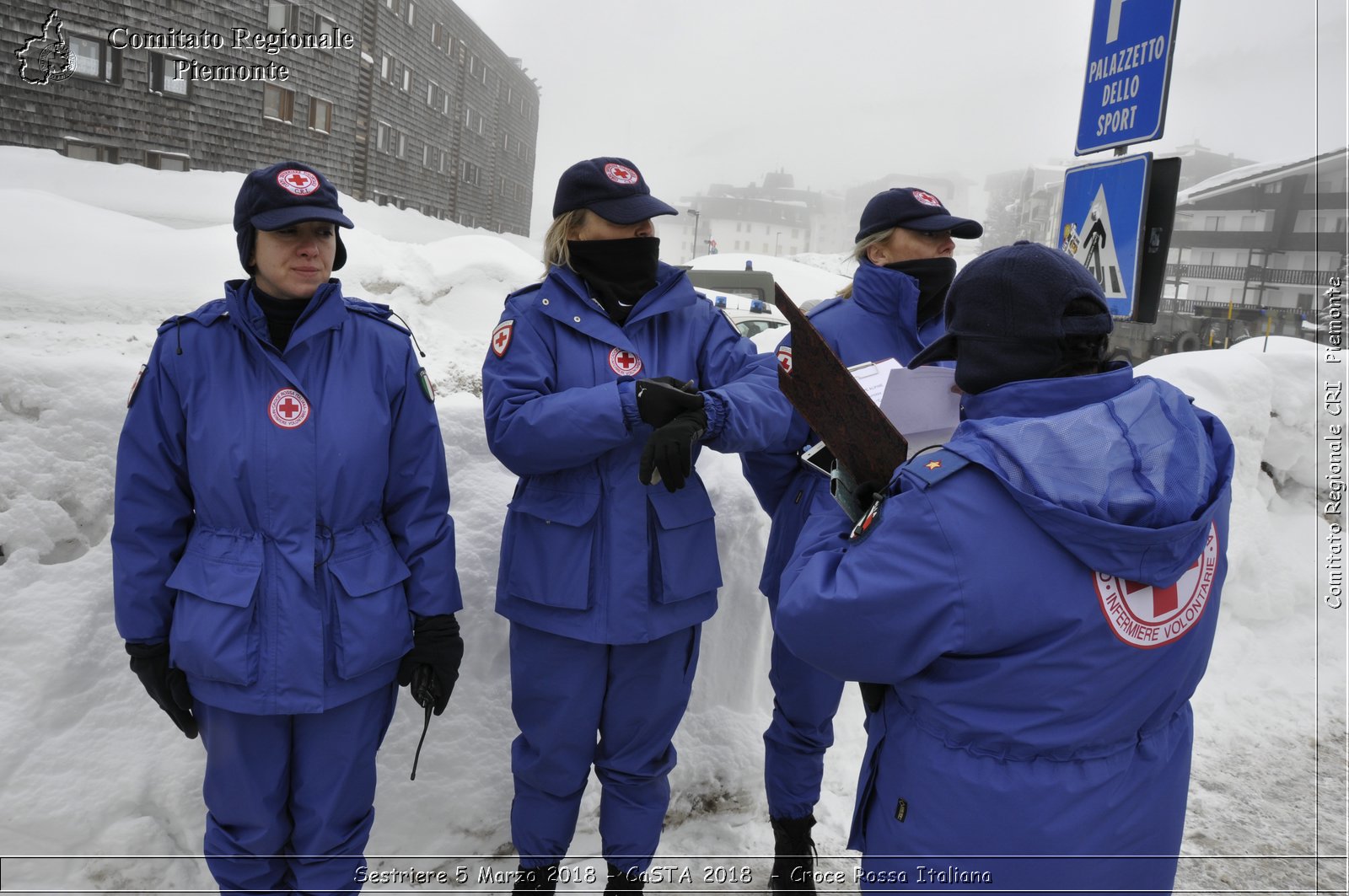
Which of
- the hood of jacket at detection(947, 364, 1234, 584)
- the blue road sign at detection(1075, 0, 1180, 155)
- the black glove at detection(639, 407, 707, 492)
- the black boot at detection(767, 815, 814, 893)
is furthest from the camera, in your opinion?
the blue road sign at detection(1075, 0, 1180, 155)

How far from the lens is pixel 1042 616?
1.22 metres

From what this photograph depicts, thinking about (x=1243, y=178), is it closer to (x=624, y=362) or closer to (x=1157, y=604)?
(x=624, y=362)

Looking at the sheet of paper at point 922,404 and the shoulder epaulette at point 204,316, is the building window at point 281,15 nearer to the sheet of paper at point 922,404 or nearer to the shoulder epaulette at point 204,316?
the shoulder epaulette at point 204,316

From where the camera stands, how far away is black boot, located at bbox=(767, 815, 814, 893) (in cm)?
273

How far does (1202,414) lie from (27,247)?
5.41 metres

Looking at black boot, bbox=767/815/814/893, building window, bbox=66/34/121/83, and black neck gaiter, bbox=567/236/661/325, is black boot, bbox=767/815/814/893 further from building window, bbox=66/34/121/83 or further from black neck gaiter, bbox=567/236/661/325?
building window, bbox=66/34/121/83

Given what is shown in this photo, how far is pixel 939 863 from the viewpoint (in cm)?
137

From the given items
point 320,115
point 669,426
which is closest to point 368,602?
point 669,426

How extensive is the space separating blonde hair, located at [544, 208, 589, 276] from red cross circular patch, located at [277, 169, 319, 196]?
2.19 feet

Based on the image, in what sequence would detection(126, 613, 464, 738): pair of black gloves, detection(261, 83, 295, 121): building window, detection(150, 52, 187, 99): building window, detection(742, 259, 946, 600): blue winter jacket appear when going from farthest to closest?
detection(261, 83, 295, 121): building window → detection(150, 52, 187, 99): building window → detection(742, 259, 946, 600): blue winter jacket → detection(126, 613, 464, 738): pair of black gloves

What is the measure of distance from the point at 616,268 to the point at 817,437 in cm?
86

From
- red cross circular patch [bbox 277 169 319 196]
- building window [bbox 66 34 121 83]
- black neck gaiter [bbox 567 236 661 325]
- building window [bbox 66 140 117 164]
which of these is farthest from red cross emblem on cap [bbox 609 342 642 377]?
building window [bbox 66 34 121 83]

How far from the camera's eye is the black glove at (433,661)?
83.8 inches

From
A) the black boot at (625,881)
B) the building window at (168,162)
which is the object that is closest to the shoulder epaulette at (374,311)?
the black boot at (625,881)
